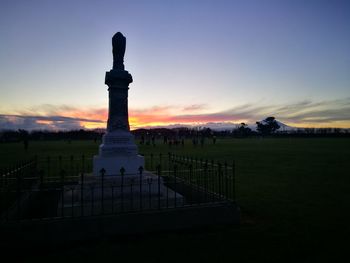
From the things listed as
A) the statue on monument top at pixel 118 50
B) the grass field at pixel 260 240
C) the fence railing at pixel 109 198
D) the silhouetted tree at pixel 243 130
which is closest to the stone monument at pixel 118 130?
the statue on monument top at pixel 118 50

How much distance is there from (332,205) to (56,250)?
8.03m

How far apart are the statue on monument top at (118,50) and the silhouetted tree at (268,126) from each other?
168m

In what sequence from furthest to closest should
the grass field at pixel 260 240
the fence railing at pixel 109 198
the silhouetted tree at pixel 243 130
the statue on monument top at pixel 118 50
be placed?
the silhouetted tree at pixel 243 130
the statue on monument top at pixel 118 50
the fence railing at pixel 109 198
the grass field at pixel 260 240

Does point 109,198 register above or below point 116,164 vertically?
below

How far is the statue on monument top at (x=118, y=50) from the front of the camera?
10.0 meters

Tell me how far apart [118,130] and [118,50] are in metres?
2.86

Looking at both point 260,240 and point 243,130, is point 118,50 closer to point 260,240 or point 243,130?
point 260,240

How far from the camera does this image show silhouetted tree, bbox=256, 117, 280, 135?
554 ft

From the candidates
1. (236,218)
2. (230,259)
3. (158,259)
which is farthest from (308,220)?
(158,259)

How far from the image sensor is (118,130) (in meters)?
9.80

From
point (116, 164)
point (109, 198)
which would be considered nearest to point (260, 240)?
point (109, 198)

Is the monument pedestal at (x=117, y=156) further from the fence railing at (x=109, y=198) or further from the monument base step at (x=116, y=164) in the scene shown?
the fence railing at (x=109, y=198)

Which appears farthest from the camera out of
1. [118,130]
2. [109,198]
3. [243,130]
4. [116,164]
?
[243,130]

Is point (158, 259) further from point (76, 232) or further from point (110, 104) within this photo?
point (110, 104)
